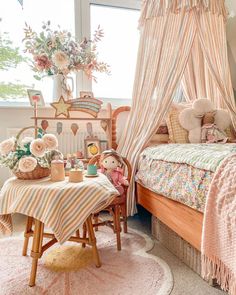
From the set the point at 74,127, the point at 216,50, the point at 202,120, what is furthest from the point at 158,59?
the point at 74,127

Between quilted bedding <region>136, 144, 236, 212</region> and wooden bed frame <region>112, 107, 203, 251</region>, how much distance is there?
5cm

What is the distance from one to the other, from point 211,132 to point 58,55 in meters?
1.57

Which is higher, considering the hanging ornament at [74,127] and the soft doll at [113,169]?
the hanging ornament at [74,127]

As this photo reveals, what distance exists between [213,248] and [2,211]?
3.84 ft

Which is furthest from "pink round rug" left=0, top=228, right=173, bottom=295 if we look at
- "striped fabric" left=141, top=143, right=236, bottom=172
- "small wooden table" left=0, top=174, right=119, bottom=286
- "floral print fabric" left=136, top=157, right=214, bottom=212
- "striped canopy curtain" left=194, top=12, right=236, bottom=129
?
"striped canopy curtain" left=194, top=12, right=236, bottom=129

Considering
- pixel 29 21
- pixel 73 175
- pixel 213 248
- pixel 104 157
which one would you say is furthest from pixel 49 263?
pixel 29 21

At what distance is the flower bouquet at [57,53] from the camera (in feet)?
8.16

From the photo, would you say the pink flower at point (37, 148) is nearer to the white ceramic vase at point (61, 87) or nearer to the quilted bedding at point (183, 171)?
the quilted bedding at point (183, 171)

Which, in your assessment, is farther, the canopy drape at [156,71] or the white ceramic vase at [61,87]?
the white ceramic vase at [61,87]

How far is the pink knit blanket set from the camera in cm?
115

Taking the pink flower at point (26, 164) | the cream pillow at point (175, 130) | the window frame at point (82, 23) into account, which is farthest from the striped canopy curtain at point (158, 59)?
the pink flower at point (26, 164)

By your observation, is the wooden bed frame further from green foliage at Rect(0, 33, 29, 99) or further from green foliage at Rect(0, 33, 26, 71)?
green foliage at Rect(0, 33, 26, 71)

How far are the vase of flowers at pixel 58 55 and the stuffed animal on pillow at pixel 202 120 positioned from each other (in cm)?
105

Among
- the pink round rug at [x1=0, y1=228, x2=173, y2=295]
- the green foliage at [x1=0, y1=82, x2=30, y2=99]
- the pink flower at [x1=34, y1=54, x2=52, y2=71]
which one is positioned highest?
the pink flower at [x1=34, y1=54, x2=52, y2=71]
